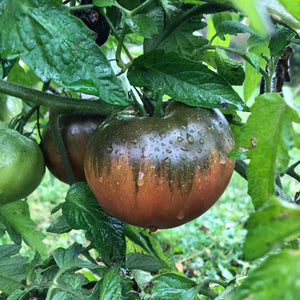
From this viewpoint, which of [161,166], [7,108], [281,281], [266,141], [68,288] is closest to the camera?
[281,281]

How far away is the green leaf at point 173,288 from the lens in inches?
23.1

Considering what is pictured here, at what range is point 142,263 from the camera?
79 centimetres

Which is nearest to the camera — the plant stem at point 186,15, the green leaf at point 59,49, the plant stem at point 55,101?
the green leaf at point 59,49

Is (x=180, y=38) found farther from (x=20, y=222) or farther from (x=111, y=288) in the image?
(x=20, y=222)

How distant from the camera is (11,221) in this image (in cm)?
93

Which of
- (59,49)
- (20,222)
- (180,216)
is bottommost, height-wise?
(20,222)

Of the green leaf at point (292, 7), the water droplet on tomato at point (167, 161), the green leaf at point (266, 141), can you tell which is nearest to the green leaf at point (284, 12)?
the green leaf at point (292, 7)

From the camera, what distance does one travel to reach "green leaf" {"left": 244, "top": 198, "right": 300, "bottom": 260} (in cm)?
27

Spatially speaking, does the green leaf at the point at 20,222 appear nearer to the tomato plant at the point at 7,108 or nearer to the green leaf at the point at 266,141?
the tomato plant at the point at 7,108

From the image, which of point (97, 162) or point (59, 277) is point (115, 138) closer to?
point (97, 162)

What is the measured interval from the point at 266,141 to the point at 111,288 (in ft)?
1.07

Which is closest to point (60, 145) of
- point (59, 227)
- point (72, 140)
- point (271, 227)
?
point (72, 140)

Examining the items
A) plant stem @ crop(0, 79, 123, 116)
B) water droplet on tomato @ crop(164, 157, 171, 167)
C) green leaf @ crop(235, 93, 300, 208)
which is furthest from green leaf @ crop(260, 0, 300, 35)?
plant stem @ crop(0, 79, 123, 116)

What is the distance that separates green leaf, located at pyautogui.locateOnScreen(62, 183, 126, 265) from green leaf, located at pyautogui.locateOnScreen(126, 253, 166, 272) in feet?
0.33
